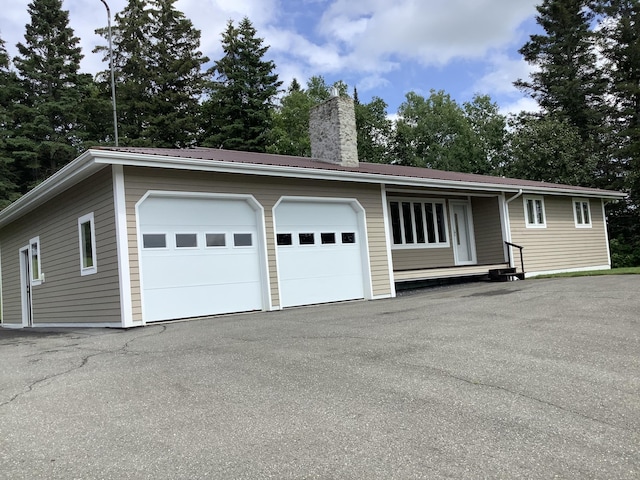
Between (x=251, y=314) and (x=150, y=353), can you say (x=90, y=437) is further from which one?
(x=251, y=314)

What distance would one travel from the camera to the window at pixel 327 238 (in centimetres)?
1198

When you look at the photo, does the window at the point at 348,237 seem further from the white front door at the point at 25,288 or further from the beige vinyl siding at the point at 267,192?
the white front door at the point at 25,288

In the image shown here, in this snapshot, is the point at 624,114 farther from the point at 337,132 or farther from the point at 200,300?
the point at 200,300

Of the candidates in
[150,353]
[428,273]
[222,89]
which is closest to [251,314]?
[150,353]

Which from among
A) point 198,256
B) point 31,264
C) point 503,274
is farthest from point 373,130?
point 198,256

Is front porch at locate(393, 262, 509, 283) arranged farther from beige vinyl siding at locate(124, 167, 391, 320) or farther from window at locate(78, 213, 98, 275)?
window at locate(78, 213, 98, 275)

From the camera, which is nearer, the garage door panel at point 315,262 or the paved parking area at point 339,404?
the paved parking area at point 339,404

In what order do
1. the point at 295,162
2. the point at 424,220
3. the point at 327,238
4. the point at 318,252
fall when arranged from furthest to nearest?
the point at 424,220, the point at 295,162, the point at 327,238, the point at 318,252

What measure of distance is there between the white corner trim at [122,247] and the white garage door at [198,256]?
32 cm

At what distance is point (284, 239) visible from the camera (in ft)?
36.8

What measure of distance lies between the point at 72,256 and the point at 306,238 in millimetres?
5072

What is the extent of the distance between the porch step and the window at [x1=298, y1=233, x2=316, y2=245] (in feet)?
22.6

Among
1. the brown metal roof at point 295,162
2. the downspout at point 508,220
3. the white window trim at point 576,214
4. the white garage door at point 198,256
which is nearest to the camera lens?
the white garage door at point 198,256

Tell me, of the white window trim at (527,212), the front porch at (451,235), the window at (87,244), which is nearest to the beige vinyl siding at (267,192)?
the window at (87,244)
